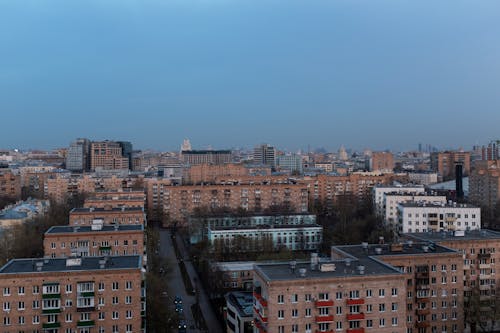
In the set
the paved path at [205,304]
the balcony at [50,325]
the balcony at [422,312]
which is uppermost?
the balcony at [50,325]

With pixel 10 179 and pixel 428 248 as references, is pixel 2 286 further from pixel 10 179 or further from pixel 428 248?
pixel 10 179

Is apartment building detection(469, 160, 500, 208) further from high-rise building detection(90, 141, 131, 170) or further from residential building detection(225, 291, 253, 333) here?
high-rise building detection(90, 141, 131, 170)

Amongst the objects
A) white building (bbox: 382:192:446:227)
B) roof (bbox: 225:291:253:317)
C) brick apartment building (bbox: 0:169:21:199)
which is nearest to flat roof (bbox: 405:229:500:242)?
roof (bbox: 225:291:253:317)

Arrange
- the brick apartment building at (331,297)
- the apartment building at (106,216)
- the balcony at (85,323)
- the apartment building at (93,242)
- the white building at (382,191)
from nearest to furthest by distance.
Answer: the brick apartment building at (331,297) → the balcony at (85,323) → the apartment building at (93,242) → the apartment building at (106,216) → the white building at (382,191)

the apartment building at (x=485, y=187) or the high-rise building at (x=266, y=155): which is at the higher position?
the high-rise building at (x=266, y=155)

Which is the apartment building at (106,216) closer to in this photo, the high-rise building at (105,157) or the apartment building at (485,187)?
the apartment building at (485,187)

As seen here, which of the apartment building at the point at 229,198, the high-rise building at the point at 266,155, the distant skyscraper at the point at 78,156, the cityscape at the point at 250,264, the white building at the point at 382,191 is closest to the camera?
the cityscape at the point at 250,264

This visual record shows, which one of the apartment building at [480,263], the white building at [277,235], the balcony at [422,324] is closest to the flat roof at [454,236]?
the apartment building at [480,263]
